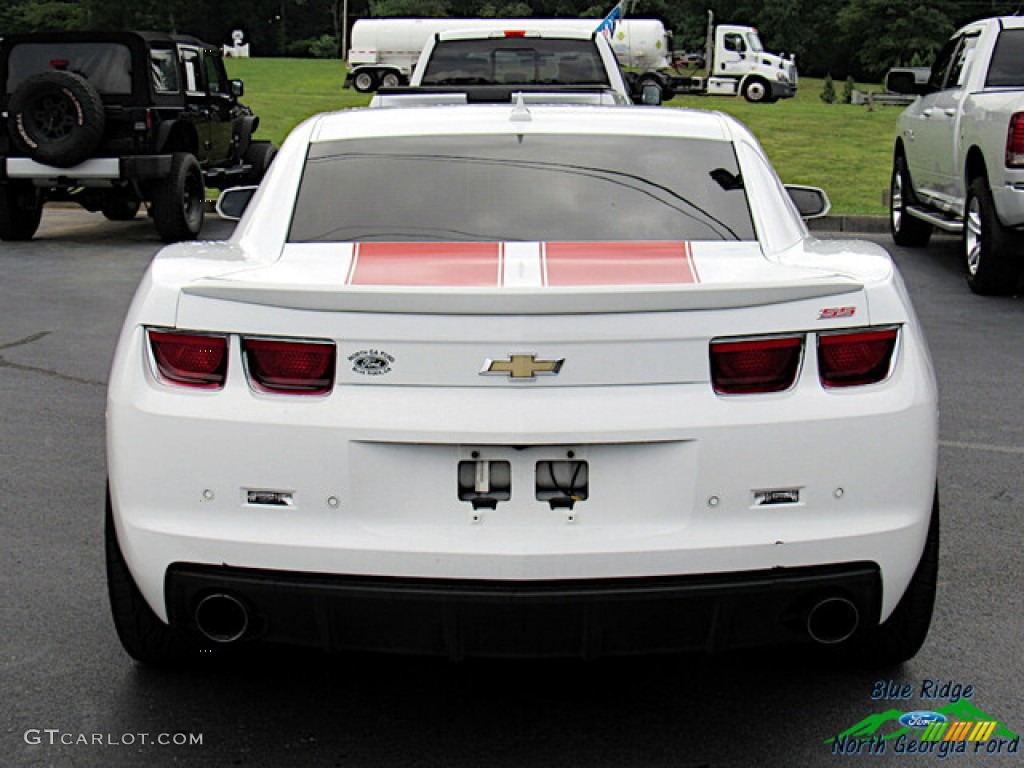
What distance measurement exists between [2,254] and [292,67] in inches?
2403

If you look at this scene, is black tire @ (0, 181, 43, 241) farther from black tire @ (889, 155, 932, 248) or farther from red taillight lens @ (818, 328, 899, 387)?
red taillight lens @ (818, 328, 899, 387)

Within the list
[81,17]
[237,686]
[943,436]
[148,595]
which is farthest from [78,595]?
[81,17]

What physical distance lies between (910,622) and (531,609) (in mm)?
1112

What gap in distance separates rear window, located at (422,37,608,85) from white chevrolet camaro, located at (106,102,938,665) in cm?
925

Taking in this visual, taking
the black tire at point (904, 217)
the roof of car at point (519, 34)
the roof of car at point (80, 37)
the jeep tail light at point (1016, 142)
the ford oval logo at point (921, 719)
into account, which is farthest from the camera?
the roof of car at point (80, 37)

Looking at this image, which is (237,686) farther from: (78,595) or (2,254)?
(2,254)

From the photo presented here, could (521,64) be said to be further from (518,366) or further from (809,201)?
(518,366)

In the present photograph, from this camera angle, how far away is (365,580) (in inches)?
119

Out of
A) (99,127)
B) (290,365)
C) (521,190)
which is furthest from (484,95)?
(290,365)

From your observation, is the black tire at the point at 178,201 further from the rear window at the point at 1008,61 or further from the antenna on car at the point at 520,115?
the antenna on car at the point at 520,115

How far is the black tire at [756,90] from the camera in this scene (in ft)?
177

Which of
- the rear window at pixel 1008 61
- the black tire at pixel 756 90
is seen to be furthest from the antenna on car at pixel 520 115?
the black tire at pixel 756 90

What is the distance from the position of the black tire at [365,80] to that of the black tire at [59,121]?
40370 mm

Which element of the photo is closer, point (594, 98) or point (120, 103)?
point (594, 98)
